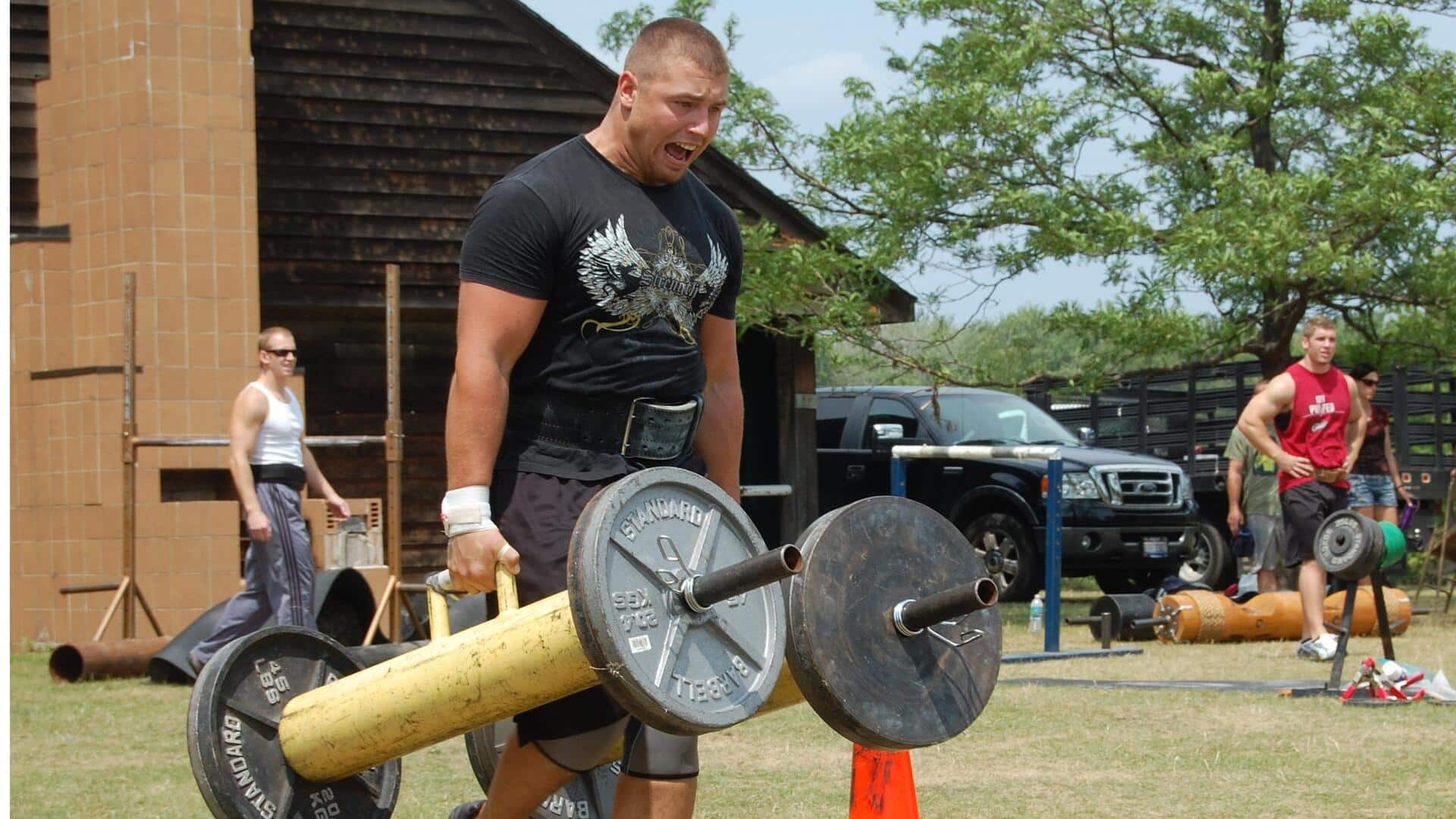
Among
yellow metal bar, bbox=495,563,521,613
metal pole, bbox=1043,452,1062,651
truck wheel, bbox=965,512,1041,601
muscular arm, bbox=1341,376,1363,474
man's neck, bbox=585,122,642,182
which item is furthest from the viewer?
truck wheel, bbox=965,512,1041,601

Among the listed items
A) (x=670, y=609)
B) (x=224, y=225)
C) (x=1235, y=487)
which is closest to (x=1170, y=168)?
(x=1235, y=487)

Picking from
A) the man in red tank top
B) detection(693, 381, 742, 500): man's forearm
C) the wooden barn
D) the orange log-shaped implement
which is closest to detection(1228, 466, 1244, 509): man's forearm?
the orange log-shaped implement

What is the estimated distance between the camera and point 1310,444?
10445 mm

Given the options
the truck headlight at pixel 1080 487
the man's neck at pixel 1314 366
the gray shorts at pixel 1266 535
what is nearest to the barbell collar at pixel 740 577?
the man's neck at pixel 1314 366

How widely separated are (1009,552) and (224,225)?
22.7 feet

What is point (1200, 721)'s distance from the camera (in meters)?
7.66

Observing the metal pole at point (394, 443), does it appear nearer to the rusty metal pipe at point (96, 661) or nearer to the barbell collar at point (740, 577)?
the rusty metal pipe at point (96, 661)

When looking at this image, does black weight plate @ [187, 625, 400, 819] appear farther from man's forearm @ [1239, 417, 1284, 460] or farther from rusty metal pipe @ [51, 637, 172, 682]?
man's forearm @ [1239, 417, 1284, 460]

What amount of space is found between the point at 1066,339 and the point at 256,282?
6757 mm

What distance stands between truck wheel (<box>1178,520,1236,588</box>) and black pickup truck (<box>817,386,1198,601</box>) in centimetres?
36

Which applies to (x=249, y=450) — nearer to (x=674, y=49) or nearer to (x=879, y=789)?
(x=879, y=789)

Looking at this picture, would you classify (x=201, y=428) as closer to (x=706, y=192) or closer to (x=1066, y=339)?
(x=1066, y=339)

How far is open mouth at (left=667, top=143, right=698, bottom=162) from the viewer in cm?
407

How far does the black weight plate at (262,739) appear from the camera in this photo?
430cm
